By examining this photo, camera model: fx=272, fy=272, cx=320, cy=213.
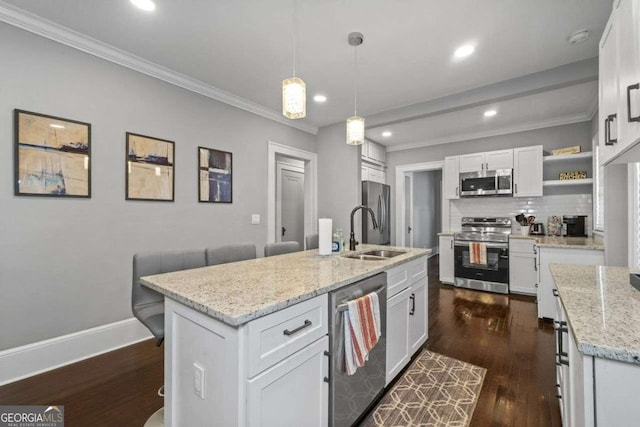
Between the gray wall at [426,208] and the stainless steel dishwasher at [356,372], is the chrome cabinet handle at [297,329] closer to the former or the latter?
the stainless steel dishwasher at [356,372]

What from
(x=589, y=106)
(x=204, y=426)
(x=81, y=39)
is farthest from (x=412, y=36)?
(x=589, y=106)

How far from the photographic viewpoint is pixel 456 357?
2359 mm

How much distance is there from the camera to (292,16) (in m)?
2.05

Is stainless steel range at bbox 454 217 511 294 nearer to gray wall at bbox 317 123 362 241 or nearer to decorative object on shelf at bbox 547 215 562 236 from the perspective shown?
decorative object on shelf at bbox 547 215 562 236

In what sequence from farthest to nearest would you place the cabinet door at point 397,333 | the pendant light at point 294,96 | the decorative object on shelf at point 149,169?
the decorative object on shelf at point 149,169, the cabinet door at point 397,333, the pendant light at point 294,96

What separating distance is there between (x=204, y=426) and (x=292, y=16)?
2.55 m

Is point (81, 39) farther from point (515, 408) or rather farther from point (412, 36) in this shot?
point (515, 408)

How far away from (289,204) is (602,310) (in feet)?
14.6

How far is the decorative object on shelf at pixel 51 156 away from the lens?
202 centimetres

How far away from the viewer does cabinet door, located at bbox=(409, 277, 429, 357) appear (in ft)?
7.22

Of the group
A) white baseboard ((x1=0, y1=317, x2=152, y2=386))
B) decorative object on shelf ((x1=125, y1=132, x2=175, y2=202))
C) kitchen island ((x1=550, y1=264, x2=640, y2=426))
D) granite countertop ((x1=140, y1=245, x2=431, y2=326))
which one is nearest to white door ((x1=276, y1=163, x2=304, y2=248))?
decorative object on shelf ((x1=125, y1=132, x2=175, y2=202))

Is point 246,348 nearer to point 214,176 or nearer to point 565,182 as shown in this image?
point 214,176

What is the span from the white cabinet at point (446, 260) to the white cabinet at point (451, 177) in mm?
778

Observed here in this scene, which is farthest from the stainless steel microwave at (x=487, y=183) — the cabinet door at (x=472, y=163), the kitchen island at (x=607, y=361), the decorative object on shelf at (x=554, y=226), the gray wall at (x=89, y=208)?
the gray wall at (x=89, y=208)
